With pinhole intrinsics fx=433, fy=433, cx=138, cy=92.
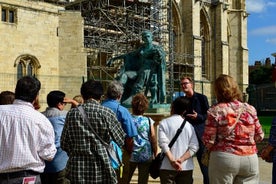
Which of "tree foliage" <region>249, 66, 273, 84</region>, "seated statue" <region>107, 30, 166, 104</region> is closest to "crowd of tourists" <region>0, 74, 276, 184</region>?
"seated statue" <region>107, 30, 166, 104</region>

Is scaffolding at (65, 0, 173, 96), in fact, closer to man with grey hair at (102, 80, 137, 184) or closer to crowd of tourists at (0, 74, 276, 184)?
man with grey hair at (102, 80, 137, 184)

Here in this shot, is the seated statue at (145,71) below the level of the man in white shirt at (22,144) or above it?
above

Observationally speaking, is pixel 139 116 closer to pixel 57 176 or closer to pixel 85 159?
pixel 57 176

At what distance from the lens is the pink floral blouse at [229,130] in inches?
160

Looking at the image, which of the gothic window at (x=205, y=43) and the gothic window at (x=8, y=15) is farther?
the gothic window at (x=205, y=43)

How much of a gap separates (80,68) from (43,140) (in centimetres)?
1819

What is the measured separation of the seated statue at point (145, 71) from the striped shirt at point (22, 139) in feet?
18.9

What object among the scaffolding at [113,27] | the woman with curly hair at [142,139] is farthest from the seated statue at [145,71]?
the scaffolding at [113,27]

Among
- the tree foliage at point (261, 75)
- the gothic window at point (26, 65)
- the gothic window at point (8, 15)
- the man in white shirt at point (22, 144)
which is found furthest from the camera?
the tree foliage at point (261, 75)

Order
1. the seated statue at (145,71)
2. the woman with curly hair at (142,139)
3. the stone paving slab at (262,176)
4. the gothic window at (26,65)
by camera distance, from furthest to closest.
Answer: the gothic window at (26,65) → the seated statue at (145,71) → the stone paving slab at (262,176) → the woman with curly hair at (142,139)

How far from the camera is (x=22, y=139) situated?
11.5 ft

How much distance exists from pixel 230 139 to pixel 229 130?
0.09m

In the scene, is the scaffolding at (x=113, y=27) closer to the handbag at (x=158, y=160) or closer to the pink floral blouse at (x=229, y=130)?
the handbag at (x=158, y=160)

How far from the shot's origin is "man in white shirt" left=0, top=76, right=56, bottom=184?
347 cm
